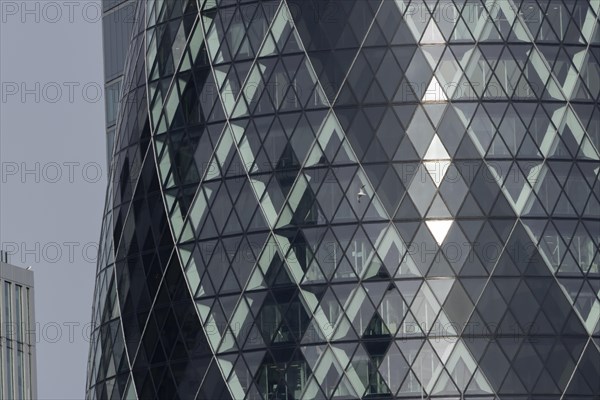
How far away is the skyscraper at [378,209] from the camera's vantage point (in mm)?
75750

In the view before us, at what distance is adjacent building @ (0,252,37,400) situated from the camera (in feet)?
436

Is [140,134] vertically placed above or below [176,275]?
above

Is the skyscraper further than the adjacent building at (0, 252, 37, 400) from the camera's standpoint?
No

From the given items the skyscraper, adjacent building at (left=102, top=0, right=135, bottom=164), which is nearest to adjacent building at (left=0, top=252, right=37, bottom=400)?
adjacent building at (left=102, top=0, right=135, bottom=164)

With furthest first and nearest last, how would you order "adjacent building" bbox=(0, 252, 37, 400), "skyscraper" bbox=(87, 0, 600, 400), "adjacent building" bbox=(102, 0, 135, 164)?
"adjacent building" bbox=(0, 252, 37, 400), "adjacent building" bbox=(102, 0, 135, 164), "skyscraper" bbox=(87, 0, 600, 400)

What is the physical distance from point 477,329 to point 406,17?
35.8ft

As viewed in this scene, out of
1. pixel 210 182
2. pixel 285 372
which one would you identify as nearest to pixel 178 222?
pixel 210 182

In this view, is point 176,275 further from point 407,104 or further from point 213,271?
point 407,104

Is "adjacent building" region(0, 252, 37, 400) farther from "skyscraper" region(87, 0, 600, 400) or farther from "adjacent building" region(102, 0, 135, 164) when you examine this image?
"skyscraper" region(87, 0, 600, 400)

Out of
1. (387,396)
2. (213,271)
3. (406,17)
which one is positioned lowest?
(387,396)

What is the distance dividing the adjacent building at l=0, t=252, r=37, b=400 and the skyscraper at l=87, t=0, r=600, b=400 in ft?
176

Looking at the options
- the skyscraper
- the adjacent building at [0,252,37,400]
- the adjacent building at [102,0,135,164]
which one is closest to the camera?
the skyscraper

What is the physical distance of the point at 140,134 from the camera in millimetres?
82250

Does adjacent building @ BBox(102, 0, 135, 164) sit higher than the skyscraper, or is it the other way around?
adjacent building @ BBox(102, 0, 135, 164)
